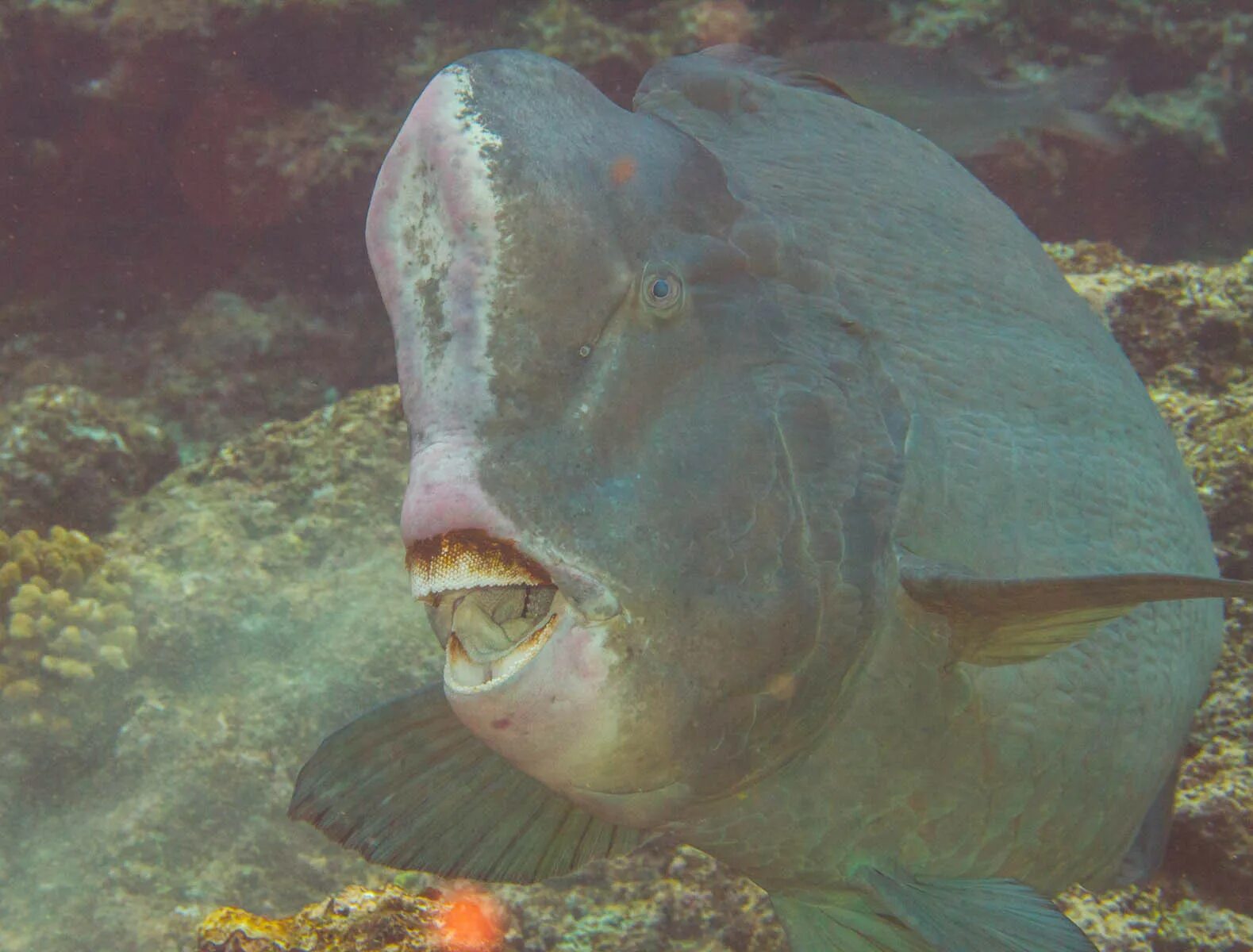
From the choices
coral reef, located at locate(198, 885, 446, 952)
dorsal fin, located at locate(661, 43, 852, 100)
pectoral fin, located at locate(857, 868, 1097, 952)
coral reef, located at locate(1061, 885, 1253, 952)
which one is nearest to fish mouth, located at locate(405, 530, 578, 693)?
pectoral fin, located at locate(857, 868, 1097, 952)

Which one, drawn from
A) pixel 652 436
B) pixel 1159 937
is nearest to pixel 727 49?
pixel 652 436

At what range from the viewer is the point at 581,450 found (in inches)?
50.9

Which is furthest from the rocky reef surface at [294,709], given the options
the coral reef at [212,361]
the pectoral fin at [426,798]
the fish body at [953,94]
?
the fish body at [953,94]

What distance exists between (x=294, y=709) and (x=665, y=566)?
2.94m

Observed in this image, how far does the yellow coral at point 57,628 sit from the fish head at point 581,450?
3.23m

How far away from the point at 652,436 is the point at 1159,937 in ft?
7.69

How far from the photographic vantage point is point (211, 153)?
5141mm

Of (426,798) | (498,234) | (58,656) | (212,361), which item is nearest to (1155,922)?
(426,798)

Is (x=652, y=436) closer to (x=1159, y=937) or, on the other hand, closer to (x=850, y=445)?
(x=850, y=445)

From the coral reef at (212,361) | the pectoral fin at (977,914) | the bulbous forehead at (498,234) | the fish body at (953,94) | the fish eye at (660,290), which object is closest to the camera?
the bulbous forehead at (498,234)

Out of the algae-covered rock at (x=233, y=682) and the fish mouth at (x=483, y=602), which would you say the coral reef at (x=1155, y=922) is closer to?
the fish mouth at (x=483, y=602)

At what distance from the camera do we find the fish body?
2816 millimetres

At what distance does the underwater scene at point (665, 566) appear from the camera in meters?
1.30

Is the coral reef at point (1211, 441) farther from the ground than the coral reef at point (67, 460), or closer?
farther from the ground
